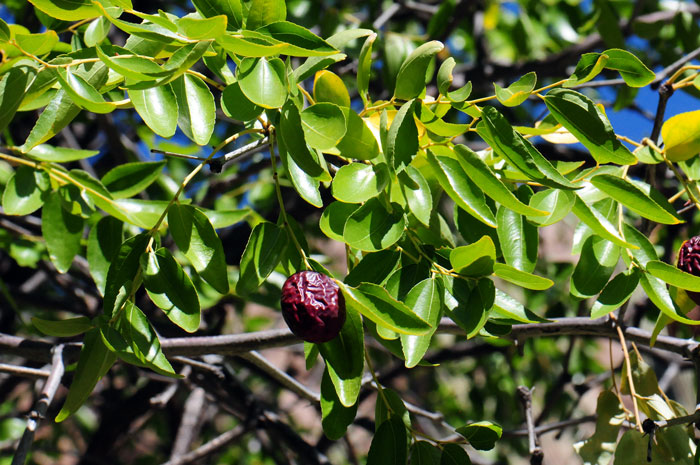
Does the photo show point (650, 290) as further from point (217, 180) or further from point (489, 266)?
point (217, 180)

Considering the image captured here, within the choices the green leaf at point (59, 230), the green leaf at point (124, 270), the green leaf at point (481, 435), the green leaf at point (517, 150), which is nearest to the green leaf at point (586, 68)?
the green leaf at point (517, 150)

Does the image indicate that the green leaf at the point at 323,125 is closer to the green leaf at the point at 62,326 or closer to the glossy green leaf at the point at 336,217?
the glossy green leaf at the point at 336,217

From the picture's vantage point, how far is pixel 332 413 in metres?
1.20

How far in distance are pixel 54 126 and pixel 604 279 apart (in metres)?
0.95

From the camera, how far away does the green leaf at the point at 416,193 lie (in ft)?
3.44

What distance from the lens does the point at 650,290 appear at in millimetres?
1186

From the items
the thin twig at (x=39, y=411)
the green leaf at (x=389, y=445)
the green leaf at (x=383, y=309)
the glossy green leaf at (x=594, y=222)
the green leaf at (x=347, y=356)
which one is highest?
the glossy green leaf at (x=594, y=222)

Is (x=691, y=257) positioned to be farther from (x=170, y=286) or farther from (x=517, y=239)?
(x=170, y=286)

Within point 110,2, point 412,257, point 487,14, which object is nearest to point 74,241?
point 110,2

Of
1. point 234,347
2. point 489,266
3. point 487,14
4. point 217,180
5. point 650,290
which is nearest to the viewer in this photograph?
point 489,266

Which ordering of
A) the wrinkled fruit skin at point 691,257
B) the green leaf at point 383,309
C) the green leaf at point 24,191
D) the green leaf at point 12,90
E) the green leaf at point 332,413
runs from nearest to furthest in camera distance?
the green leaf at point 383,309, the green leaf at point 12,90, the green leaf at point 332,413, the wrinkled fruit skin at point 691,257, the green leaf at point 24,191

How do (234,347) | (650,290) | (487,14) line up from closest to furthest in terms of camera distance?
(650,290)
(234,347)
(487,14)

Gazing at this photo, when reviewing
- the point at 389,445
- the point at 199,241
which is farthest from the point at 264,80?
the point at 389,445

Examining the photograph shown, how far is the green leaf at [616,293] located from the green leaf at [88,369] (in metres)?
0.81
